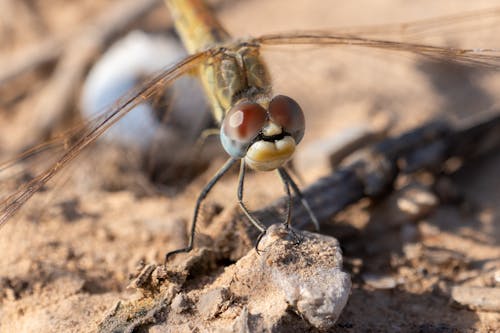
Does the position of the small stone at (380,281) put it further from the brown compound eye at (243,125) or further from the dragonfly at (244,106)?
the brown compound eye at (243,125)

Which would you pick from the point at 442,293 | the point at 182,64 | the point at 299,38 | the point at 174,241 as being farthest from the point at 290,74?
the point at 442,293

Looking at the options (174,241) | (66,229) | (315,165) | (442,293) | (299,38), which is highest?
(299,38)

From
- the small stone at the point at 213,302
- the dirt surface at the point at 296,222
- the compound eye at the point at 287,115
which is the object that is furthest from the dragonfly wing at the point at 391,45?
the small stone at the point at 213,302

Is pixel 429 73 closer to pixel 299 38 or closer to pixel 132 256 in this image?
pixel 299 38

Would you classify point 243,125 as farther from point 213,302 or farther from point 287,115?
point 213,302

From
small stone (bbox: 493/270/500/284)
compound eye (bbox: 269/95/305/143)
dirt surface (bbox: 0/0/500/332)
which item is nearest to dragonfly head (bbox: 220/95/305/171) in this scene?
compound eye (bbox: 269/95/305/143)

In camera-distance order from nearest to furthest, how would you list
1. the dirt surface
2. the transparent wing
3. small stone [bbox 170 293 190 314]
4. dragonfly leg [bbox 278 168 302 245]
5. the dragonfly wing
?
1. small stone [bbox 170 293 190 314]
2. dragonfly leg [bbox 278 168 302 245]
3. the dirt surface
4. the transparent wing
5. the dragonfly wing

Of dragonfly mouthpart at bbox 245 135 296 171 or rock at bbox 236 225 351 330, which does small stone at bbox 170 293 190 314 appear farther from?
dragonfly mouthpart at bbox 245 135 296 171
